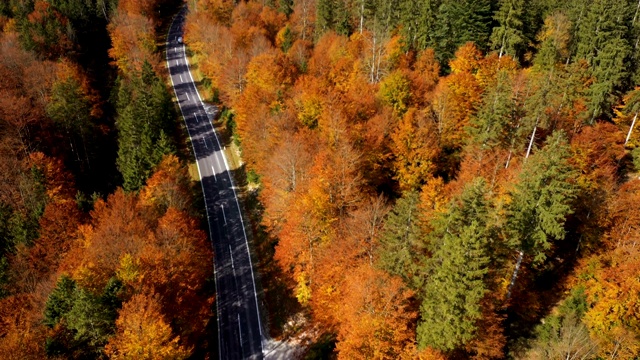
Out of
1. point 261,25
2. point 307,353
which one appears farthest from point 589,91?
point 261,25

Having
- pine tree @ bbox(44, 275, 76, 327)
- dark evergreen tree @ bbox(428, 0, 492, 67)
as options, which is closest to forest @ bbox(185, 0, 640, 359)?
dark evergreen tree @ bbox(428, 0, 492, 67)

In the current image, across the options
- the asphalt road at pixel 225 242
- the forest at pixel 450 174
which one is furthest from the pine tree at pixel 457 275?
the asphalt road at pixel 225 242

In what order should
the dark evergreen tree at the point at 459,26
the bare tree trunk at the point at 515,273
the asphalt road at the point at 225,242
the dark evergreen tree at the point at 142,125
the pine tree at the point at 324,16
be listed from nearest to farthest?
the bare tree trunk at the point at 515,273, the asphalt road at the point at 225,242, the dark evergreen tree at the point at 142,125, the dark evergreen tree at the point at 459,26, the pine tree at the point at 324,16

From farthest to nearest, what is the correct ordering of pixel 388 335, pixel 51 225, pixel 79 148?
pixel 79 148 < pixel 51 225 < pixel 388 335

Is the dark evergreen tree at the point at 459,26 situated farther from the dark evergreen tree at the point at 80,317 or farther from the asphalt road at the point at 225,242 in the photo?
the dark evergreen tree at the point at 80,317

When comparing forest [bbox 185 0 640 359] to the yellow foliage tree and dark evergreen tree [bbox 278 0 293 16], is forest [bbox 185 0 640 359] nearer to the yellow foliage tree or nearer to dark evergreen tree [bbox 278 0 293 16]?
the yellow foliage tree

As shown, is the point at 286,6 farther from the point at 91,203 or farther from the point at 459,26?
the point at 91,203

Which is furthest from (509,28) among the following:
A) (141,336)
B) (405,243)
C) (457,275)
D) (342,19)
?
(141,336)

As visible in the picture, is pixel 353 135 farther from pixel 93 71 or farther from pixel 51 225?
pixel 93 71
